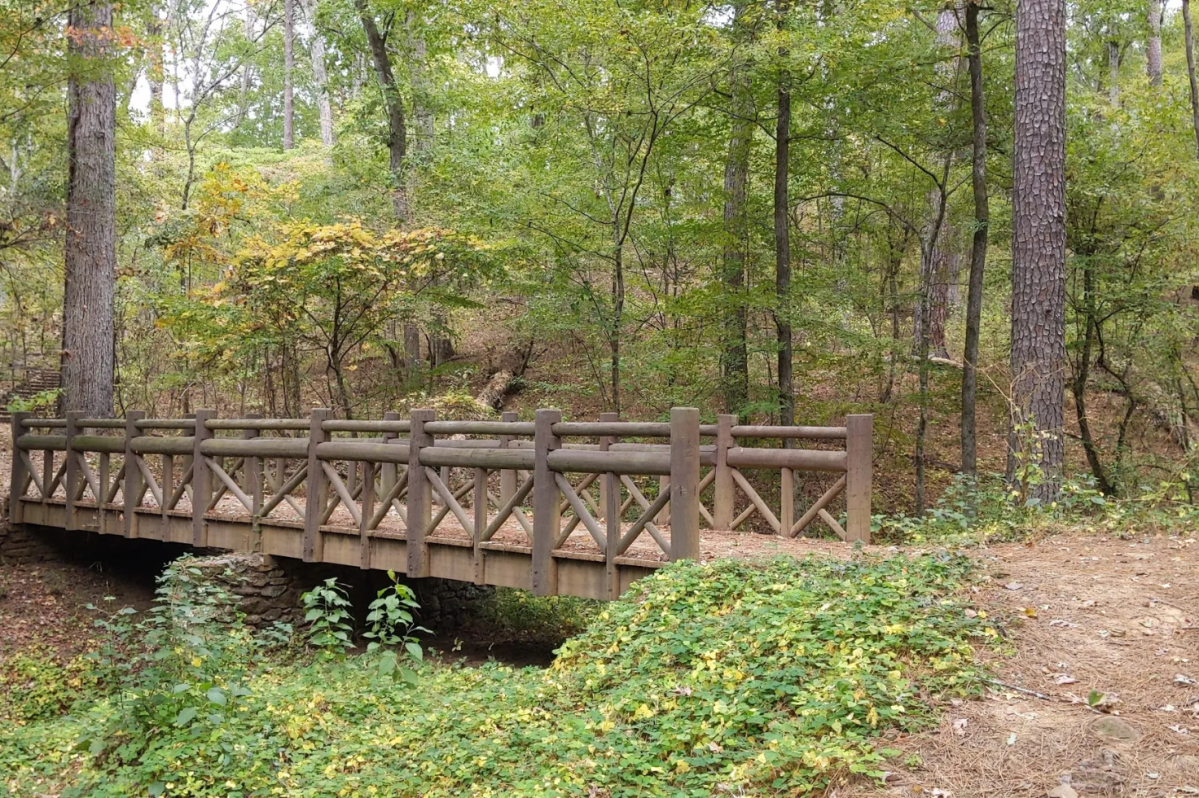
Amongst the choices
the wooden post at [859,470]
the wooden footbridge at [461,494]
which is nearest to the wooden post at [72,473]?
the wooden footbridge at [461,494]

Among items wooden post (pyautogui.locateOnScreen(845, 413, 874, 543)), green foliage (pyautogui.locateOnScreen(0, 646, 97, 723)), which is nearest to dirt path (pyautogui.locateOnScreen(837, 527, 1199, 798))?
wooden post (pyautogui.locateOnScreen(845, 413, 874, 543))

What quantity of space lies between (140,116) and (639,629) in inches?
699

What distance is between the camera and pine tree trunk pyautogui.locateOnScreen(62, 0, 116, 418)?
13047 mm

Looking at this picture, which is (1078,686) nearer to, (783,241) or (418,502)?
(418,502)

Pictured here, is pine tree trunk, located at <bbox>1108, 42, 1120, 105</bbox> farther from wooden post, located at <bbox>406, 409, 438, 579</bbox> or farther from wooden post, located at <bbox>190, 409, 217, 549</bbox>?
wooden post, located at <bbox>190, 409, 217, 549</bbox>

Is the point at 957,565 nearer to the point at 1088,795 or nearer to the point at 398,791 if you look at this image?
the point at 1088,795

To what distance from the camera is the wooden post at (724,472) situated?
28.9 feet

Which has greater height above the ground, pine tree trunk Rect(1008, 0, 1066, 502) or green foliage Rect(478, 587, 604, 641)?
pine tree trunk Rect(1008, 0, 1066, 502)

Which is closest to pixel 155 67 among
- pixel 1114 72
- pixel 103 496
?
pixel 103 496

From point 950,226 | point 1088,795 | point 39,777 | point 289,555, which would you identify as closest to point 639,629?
point 1088,795

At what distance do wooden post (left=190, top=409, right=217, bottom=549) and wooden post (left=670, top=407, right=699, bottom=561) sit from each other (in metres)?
6.40

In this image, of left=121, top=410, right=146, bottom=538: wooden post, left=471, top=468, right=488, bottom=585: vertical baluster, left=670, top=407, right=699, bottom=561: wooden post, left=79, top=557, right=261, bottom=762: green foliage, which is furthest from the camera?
left=121, top=410, right=146, bottom=538: wooden post

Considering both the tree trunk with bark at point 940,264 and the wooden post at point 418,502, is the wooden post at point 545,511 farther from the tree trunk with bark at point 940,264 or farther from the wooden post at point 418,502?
the tree trunk with bark at point 940,264

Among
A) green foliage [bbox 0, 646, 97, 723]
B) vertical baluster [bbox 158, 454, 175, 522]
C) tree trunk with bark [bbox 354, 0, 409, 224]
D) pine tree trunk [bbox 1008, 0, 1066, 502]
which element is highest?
tree trunk with bark [bbox 354, 0, 409, 224]
